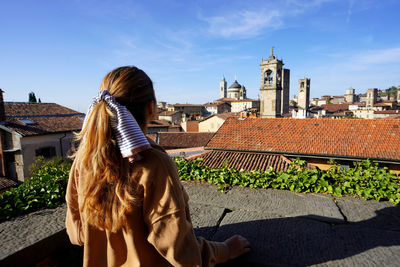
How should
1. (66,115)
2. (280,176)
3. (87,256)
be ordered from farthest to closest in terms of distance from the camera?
(66,115)
(280,176)
(87,256)

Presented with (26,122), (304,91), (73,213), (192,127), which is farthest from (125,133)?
(304,91)

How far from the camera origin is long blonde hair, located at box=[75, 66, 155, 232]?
1.00 m

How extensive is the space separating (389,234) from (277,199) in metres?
0.97

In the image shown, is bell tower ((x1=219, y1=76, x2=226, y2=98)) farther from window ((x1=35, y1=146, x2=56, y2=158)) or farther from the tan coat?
the tan coat

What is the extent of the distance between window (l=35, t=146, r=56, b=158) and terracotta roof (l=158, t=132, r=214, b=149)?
8839 millimetres

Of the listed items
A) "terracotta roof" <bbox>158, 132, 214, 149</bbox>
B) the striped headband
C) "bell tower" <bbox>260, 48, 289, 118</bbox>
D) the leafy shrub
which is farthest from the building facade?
the striped headband

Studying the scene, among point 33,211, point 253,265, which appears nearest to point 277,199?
point 253,265

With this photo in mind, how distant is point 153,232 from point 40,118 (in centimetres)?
2318

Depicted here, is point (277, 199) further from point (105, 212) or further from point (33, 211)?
point (33, 211)

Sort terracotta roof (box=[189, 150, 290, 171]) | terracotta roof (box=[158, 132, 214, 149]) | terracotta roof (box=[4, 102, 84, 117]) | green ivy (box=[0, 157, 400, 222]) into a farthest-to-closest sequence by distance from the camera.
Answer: terracotta roof (box=[158, 132, 214, 149]) < terracotta roof (box=[4, 102, 84, 117]) < terracotta roof (box=[189, 150, 290, 171]) < green ivy (box=[0, 157, 400, 222])

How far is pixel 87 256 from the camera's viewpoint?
119cm

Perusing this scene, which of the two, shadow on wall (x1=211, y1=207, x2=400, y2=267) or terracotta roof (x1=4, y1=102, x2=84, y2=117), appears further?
terracotta roof (x1=4, y1=102, x2=84, y2=117)

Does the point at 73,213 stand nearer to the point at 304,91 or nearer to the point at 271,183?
the point at 271,183

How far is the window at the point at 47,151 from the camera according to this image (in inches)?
700
